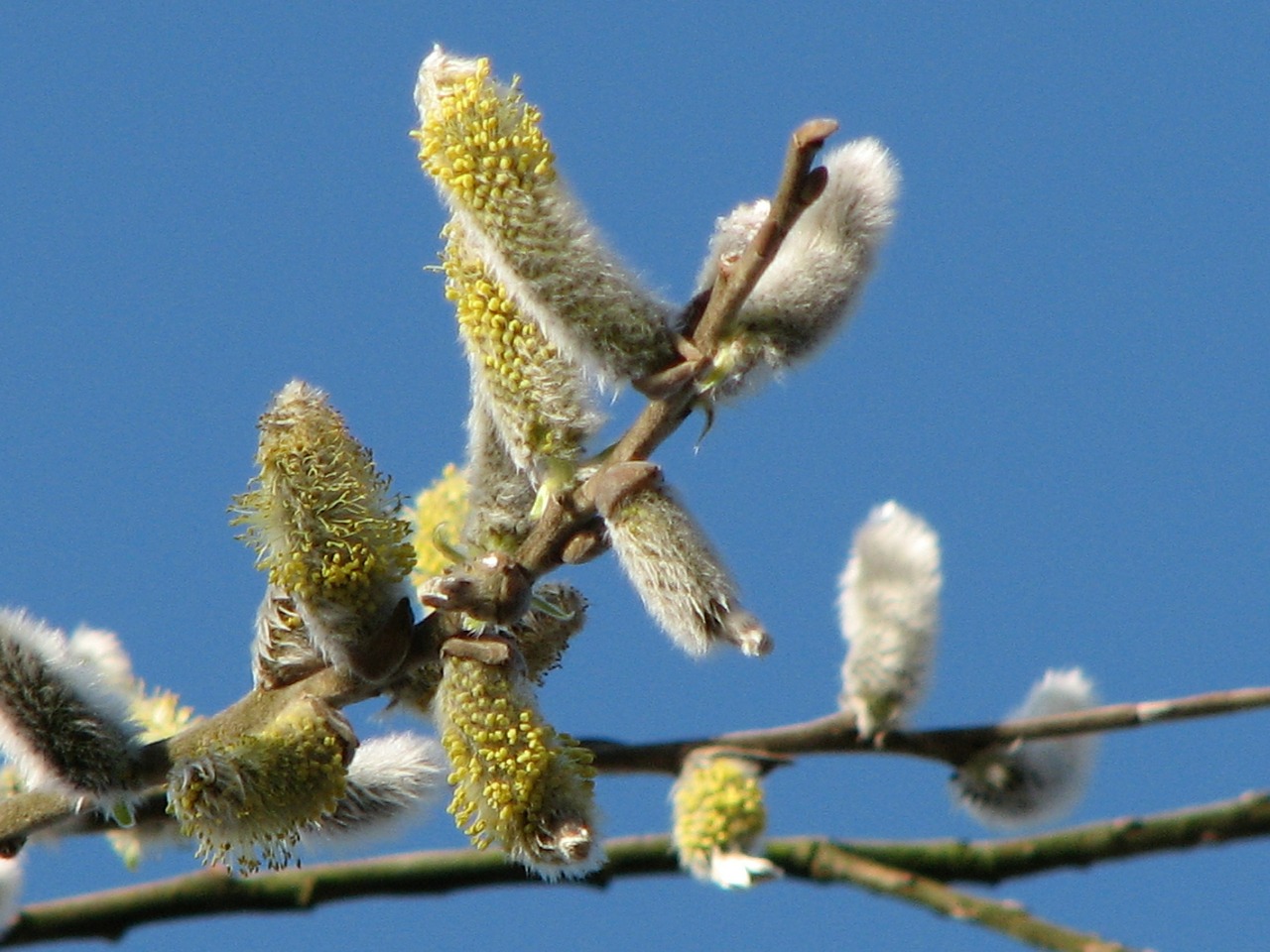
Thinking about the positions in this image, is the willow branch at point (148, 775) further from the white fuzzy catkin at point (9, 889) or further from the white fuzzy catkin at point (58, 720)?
the white fuzzy catkin at point (9, 889)

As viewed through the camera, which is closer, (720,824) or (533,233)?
(533,233)

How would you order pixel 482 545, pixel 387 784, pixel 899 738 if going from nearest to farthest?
pixel 482 545, pixel 387 784, pixel 899 738

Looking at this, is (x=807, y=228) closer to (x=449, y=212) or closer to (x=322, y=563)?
(x=449, y=212)

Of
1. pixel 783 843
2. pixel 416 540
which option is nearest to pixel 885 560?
pixel 783 843

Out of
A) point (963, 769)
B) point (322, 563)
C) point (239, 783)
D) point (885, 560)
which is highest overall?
point (885, 560)

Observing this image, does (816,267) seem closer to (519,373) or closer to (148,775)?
(519,373)

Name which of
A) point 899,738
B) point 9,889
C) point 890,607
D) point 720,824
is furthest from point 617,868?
point 9,889

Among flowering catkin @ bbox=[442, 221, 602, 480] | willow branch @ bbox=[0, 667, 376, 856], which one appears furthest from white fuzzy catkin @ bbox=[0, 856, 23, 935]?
flowering catkin @ bbox=[442, 221, 602, 480]
